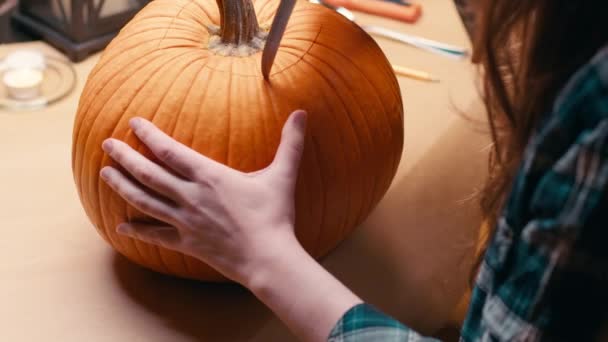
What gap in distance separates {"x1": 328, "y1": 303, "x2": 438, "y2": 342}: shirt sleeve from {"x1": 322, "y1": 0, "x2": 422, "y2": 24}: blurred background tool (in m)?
0.72

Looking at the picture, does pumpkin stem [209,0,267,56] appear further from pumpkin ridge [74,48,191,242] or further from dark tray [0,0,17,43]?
dark tray [0,0,17,43]

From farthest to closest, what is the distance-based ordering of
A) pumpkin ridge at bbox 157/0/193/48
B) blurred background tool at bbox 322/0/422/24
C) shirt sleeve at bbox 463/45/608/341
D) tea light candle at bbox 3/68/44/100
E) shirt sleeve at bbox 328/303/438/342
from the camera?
1. blurred background tool at bbox 322/0/422/24
2. tea light candle at bbox 3/68/44/100
3. pumpkin ridge at bbox 157/0/193/48
4. shirt sleeve at bbox 328/303/438/342
5. shirt sleeve at bbox 463/45/608/341

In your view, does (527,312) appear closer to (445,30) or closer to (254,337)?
(254,337)

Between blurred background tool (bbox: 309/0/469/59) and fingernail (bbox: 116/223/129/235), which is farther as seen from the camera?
blurred background tool (bbox: 309/0/469/59)

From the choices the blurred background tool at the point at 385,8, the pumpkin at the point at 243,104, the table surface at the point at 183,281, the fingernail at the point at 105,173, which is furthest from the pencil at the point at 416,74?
the fingernail at the point at 105,173

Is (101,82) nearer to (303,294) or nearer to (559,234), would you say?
(303,294)

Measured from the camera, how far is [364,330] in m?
0.60

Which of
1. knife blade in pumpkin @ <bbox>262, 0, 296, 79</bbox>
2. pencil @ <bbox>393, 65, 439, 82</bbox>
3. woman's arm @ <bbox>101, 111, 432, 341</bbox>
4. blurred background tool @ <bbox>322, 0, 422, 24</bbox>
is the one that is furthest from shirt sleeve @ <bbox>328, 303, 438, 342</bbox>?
blurred background tool @ <bbox>322, 0, 422, 24</bbox>

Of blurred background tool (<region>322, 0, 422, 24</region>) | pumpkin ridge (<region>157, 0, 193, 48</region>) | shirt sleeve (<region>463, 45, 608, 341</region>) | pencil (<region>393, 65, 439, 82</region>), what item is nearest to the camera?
shirt sleeve (<region>463, 45, 608, 341</region>)

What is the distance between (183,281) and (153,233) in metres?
0.12

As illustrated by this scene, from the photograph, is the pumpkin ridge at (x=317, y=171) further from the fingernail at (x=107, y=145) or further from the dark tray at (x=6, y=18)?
the dark tray at (x=6, y=18)

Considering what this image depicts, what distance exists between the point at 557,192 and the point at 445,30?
773 millimetres

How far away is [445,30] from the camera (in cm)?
121

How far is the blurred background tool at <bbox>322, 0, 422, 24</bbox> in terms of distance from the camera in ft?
3.97
